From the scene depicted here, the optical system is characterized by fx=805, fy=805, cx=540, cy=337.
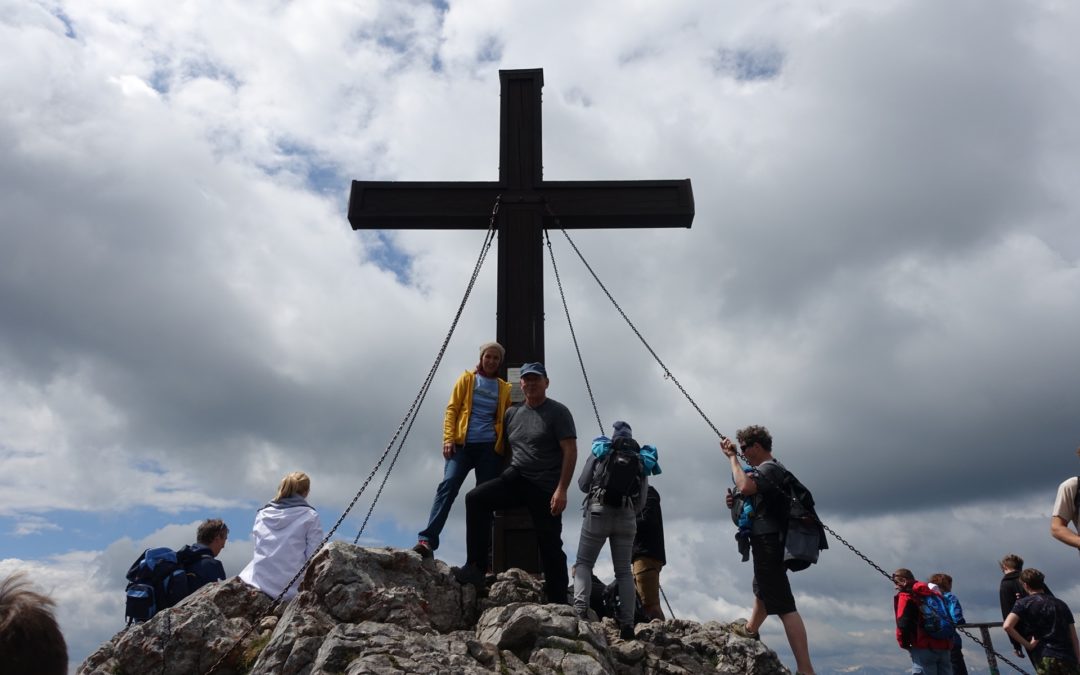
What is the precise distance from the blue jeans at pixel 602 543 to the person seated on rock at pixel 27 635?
4556 millimetres

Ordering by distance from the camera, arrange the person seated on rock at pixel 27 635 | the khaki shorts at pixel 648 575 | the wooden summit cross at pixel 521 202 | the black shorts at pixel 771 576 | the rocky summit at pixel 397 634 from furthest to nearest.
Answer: the wooden summit cross at pixel 521 202 → the khaki shorts at pixel 648 575 → the black shorts at pixel 771 576 → the rocky summit at pixel 397 634 → the person seated on rock at pixel 27 635

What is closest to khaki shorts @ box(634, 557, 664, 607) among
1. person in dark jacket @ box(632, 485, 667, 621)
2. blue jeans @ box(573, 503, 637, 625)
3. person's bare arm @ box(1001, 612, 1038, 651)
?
person in dark jacket @ box(632, 485, 667, 621)

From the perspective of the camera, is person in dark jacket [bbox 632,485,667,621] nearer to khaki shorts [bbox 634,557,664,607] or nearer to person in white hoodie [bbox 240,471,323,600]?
khaki shorts [bbox 634,557,664,607]

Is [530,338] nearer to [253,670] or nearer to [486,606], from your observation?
[486,606]

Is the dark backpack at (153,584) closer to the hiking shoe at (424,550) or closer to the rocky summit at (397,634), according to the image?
the rocky summit at (397,634)

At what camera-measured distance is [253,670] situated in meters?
5.46

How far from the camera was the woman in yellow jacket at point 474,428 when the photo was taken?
7196 mm

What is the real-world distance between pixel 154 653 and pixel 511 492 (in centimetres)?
294

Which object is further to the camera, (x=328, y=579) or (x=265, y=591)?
(x=265, y=591)

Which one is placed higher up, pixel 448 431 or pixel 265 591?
pixel 448 431

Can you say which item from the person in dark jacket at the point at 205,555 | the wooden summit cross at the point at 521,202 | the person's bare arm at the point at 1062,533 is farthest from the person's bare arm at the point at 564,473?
the person's bare arm at the point at 1062,533

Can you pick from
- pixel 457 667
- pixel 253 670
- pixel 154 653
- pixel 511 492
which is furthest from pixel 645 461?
pixel 154 653

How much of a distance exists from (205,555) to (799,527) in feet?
17.2

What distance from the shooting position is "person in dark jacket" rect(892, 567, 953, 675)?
7859mm
